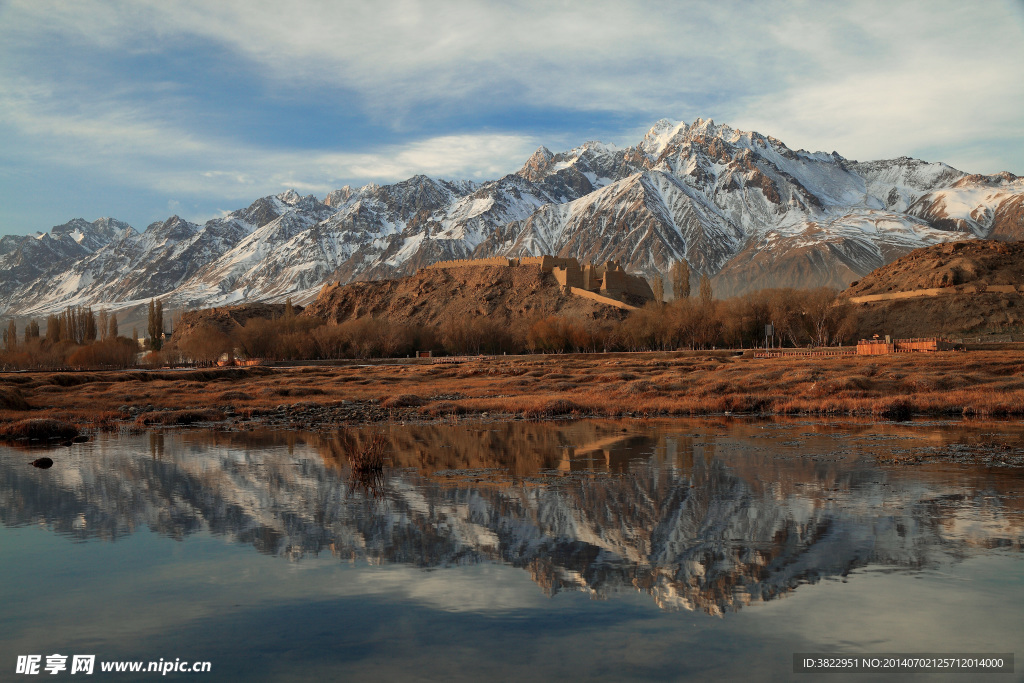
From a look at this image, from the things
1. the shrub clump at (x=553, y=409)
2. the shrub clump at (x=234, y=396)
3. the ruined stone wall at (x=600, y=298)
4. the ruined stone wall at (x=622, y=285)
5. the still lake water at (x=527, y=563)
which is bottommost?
the shrub clump at (x=234, y=396)

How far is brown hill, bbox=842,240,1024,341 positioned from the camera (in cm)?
9862

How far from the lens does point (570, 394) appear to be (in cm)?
4169

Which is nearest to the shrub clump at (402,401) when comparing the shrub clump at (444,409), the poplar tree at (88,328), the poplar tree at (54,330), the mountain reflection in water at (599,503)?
the shrub clump at (444,409)

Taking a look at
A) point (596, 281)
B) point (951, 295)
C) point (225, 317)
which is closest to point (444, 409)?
point (951, 295)

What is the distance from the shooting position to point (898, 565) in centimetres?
1152

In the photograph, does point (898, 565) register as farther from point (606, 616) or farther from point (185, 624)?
point (185, 624)

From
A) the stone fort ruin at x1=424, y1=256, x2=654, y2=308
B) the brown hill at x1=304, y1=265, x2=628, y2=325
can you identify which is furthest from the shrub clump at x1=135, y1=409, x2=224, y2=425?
the stone fort ruin at x1=424, y1=256, x2=654, y2=308

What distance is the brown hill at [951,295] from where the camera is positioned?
98.6 metres

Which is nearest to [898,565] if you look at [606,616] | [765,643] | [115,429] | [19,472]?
[765,643]

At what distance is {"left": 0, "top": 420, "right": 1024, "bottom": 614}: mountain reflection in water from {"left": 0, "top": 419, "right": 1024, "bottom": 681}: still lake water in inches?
3.1

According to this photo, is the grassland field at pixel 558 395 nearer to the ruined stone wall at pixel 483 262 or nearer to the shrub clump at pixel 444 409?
the shrub clump at pixel 444 409

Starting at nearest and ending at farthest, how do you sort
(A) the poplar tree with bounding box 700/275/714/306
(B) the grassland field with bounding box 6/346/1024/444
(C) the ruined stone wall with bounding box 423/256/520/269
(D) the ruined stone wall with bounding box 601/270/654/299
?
(B) the grassland field with bounding box 6/346/1024/444, (A) the poplar tree with bounding box 700/275/714/306, (D) the ruined stone wall with bounding box 601/270/654/299, (C) the ruined stone wall with bounding box 423/256/520/269

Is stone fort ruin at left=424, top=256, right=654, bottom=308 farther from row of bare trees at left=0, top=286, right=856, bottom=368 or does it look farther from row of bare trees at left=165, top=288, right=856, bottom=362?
row of bare trees at left=165, top=288, right=856, bottom=362

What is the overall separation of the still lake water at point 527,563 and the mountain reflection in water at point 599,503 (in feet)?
0.25
